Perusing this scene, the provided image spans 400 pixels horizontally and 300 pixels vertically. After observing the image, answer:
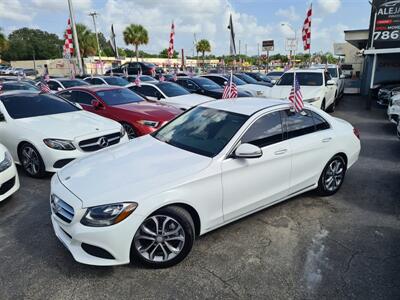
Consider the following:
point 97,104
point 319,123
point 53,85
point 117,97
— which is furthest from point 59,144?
point 53,85

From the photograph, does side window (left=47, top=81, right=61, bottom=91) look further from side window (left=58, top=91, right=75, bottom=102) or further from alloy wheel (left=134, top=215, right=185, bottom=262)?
alloy wheel (left=134, top=215, right=185, bottom=262)

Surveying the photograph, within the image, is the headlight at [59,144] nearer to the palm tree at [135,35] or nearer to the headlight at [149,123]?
the headlight at [149,123]

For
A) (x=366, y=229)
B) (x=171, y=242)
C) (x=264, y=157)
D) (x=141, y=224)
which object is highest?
(x=264, y=157)

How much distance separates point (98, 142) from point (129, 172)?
9.30ft

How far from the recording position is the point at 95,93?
8070 mm

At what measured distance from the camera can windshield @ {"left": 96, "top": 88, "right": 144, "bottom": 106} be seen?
26.0 feet

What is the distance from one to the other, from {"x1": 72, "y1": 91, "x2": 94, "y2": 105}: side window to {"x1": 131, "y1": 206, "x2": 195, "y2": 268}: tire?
5926mm

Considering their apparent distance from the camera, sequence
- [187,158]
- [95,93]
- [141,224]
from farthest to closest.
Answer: [95,93], [187,158], [141,224]

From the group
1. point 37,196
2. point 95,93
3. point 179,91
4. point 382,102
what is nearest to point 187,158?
point 37,196

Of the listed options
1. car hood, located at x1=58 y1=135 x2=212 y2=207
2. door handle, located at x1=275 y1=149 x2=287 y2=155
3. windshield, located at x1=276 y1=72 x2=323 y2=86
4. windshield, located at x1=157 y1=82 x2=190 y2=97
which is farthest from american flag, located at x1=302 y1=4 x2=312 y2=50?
car hood, located at x1=58 y1=135 x2=212 y2=207

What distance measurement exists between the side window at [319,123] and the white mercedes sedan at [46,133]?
3.68m

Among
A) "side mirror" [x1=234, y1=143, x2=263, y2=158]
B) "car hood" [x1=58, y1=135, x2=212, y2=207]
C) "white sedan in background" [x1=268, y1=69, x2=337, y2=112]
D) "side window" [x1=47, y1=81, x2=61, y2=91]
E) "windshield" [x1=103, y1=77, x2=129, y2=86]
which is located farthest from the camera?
"windshield" [x1=103, y1=77, x2=129, y2=86]

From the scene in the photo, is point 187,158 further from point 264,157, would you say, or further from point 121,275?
point 121,275

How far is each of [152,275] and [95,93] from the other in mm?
6111
